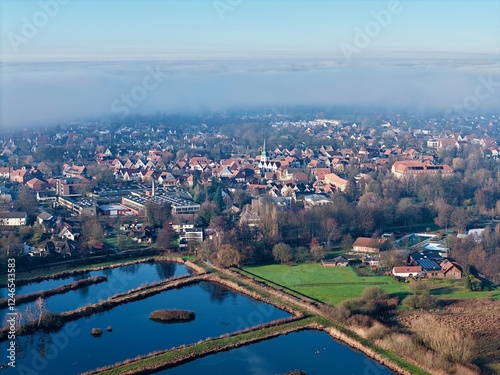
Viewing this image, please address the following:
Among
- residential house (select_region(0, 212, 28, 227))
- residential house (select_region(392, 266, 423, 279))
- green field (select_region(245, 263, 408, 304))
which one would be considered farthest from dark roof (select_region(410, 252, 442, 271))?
residential house (select_region(0, 212, 28, 227))

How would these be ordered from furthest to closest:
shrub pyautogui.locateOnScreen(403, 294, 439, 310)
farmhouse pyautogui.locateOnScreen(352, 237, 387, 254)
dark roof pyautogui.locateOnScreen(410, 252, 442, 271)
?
farmhouse pyautogui.locateOnScreen(352, 237, 387, 254) → dark roof pyautogui.locateOnScreen(410, 252, 442, 271) → shrub pyautogui.locateOnScreen(403, 294, 439, 310)

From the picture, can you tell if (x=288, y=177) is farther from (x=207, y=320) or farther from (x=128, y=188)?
(x=207, y=320)

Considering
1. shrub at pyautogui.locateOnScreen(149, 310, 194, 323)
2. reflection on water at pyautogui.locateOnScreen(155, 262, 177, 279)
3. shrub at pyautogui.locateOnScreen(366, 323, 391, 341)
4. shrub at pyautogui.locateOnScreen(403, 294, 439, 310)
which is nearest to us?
shrub at pyautogui.locateOnScreen(366, 323, 391, 341)

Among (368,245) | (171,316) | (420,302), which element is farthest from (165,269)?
(420,302)

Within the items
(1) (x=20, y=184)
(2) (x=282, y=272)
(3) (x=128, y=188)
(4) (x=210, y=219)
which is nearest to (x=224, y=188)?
(3) (x=128, y=188)

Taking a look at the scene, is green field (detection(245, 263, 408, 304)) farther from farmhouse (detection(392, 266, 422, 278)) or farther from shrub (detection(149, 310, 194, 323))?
shrub (detection(149, 310, 194, 323))
